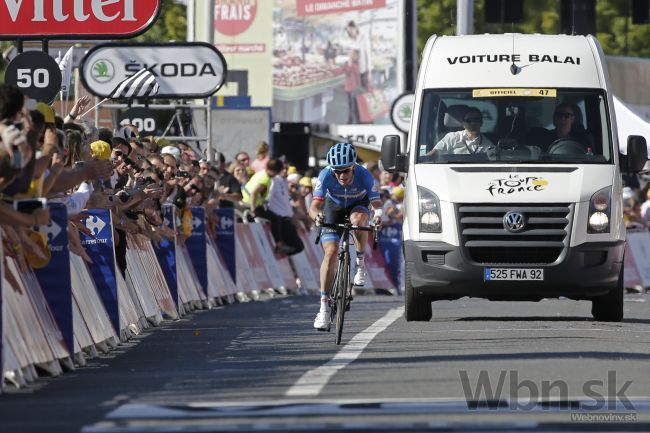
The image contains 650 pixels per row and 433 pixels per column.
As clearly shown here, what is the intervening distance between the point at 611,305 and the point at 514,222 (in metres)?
1.65

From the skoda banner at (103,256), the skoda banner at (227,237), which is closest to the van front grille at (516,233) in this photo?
the skoda banner at (103,256)

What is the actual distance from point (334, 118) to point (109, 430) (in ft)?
201

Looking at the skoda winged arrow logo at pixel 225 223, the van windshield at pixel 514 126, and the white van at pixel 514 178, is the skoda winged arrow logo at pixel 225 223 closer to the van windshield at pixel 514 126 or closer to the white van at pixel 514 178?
the white van at pixel 514 178

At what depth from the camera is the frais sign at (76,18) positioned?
21.2 meters

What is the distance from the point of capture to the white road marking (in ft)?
40.3

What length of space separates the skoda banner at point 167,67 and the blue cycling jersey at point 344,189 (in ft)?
30.4

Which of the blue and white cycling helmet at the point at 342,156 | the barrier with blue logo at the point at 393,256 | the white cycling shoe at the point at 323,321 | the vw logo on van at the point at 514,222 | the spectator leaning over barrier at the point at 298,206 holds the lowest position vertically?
the barrier with blue logo at the point at 393,256

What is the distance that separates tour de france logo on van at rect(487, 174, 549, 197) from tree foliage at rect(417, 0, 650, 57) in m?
53.3

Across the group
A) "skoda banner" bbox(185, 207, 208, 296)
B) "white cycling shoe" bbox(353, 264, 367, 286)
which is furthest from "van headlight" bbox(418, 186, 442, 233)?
"skoda banner" bbox(185, 207, 208, 296)

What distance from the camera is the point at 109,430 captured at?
10.2 m

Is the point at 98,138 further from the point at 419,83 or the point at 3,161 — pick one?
the point at 3,161

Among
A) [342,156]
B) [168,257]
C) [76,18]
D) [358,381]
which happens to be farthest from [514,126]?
[358,381]

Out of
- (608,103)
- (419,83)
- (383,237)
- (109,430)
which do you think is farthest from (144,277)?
(383,237)

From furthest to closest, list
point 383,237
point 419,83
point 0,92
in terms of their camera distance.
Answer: point 383,237
point 419,83
point 0,92
